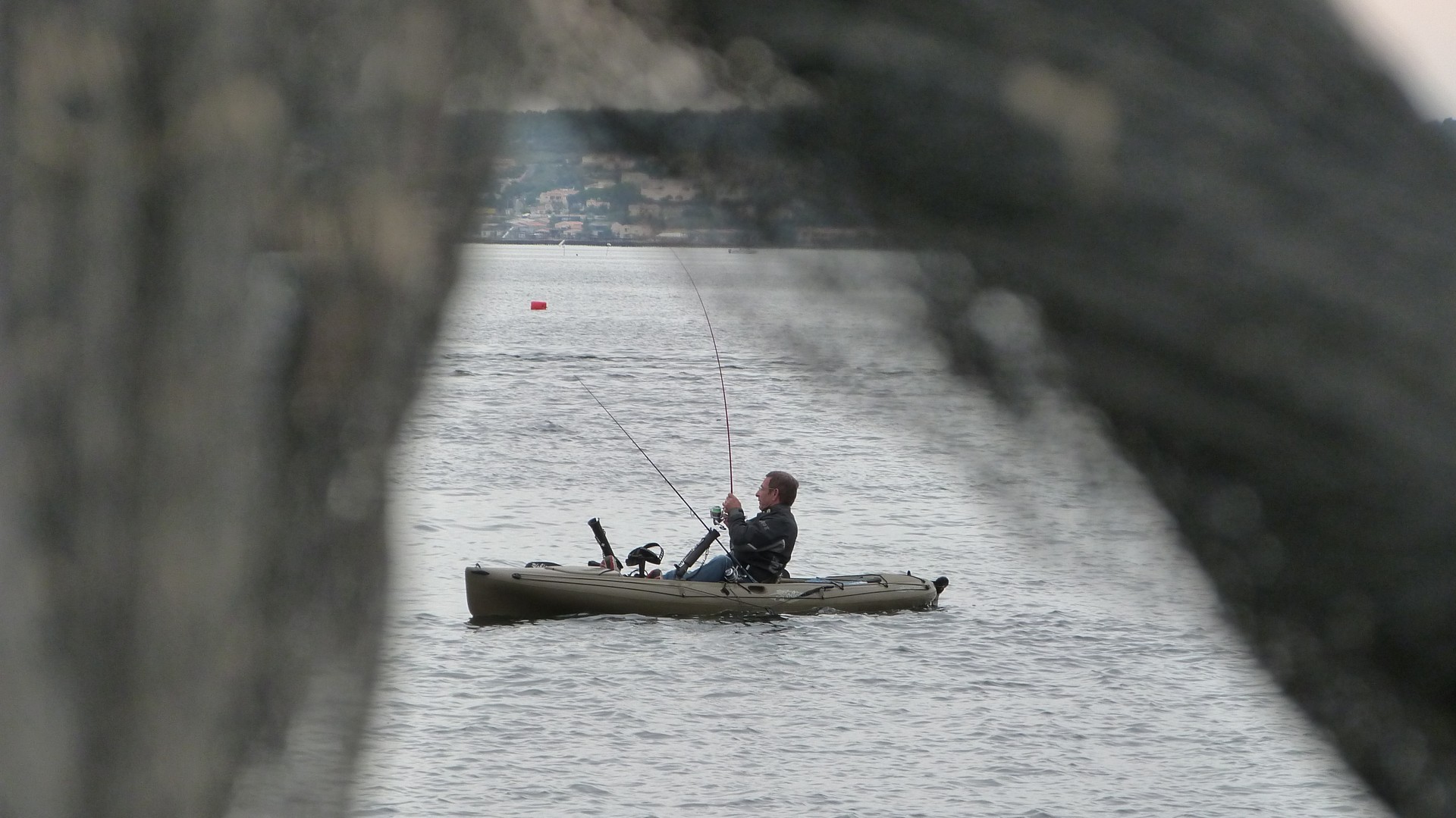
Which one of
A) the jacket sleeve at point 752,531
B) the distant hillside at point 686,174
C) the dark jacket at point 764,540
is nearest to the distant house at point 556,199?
the distant hillside at point 686,174

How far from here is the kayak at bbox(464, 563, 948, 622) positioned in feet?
62.3

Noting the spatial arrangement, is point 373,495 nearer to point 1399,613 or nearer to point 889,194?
point 889,194

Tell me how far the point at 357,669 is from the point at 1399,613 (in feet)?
1.92

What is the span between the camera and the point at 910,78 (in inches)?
33.1

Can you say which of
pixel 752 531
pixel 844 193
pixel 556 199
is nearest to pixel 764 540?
pixel 752 531

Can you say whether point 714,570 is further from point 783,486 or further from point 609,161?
point 609,161

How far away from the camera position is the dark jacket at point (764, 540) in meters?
17.7

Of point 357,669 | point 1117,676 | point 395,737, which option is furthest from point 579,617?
point 357,669

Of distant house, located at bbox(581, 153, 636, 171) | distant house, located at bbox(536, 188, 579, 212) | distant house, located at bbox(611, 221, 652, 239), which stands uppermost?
distant house, located at bbox(581, 153, 636, 171)

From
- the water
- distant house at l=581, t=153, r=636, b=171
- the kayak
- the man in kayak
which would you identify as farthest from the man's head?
distant house at l=581, t=153, r=636, b=171

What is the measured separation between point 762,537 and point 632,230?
56.5ft

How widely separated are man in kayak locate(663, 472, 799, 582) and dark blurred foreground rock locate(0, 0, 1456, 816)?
1600cm

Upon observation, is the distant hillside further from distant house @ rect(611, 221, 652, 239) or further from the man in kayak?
the man in kayak

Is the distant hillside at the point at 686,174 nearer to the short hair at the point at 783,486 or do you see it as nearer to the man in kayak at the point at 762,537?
the man in kayak at the point at 762,537
